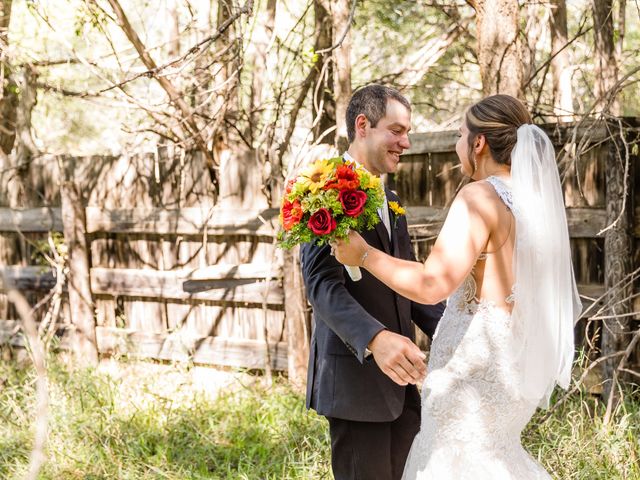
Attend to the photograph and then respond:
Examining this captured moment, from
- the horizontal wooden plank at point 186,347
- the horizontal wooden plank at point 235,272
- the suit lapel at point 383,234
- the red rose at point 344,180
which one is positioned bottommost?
the horizontal wooden plank at point 186,347

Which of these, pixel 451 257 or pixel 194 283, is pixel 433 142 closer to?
pixel 194 283

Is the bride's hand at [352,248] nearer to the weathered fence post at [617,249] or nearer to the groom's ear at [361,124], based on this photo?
the groom's ear at [361,124]

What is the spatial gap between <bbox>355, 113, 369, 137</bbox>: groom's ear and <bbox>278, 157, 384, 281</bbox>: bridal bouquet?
1.54 ft

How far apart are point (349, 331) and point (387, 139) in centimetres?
84

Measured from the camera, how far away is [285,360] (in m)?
5.78

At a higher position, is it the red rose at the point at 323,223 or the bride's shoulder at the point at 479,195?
the bride's shoulder at the point at 479,195

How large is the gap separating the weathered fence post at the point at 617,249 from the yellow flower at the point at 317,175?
2.43m

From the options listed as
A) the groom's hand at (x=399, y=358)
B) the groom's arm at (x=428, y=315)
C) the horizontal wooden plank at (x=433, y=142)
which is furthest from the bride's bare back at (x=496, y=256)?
the horizontal wooden plank at (x=433, y=142)

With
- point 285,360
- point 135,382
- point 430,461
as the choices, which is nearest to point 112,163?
point 135,382

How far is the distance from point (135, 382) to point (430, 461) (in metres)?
3.68

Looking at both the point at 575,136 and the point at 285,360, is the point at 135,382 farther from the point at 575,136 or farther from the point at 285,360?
the point at 575,136

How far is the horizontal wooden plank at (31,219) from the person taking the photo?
266 inches

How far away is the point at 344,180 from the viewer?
262 centimetres

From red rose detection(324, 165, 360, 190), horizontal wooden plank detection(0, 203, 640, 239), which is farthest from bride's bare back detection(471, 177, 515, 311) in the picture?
horizontal wooden plank detection(0, 203, 640, 239)
